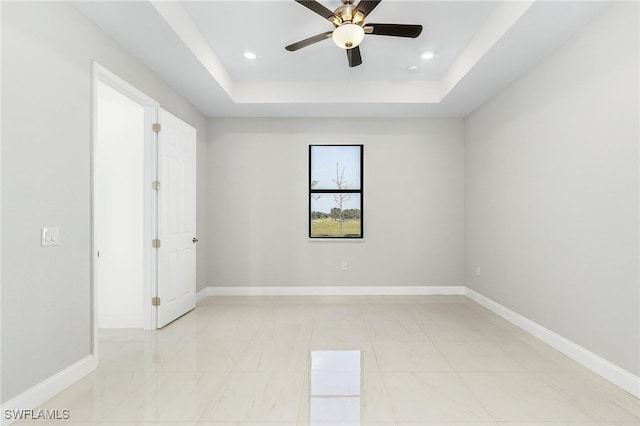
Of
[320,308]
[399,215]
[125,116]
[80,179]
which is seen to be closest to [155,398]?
[80,179]

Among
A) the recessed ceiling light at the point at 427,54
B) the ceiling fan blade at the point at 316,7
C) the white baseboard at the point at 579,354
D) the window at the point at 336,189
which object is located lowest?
the white baseboard at the point at 579,354

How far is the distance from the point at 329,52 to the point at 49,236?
3027 millimetres

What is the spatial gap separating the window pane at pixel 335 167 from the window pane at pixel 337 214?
0.17 m

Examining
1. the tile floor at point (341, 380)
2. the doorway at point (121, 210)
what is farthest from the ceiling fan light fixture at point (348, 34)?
the tile floor at point (341, 380)

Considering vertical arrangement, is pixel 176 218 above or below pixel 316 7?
below

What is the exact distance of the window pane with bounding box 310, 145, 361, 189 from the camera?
5.13 m

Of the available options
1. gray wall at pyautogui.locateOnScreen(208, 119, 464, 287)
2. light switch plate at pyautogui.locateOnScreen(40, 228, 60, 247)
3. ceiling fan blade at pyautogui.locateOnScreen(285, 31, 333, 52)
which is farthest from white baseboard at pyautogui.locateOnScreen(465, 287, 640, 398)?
light switch plate at pyautogui.locateOnScreen(40, 228, 60, 247)

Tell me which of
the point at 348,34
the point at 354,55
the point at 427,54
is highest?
the point at 427,54

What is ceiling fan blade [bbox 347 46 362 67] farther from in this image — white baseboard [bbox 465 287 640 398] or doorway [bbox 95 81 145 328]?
white baseboard [bbox 465 287 640 398]

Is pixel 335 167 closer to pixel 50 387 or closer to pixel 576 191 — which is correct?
pixel 576 191

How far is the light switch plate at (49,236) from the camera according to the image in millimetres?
2113

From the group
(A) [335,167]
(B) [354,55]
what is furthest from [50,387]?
(A) [335,167]

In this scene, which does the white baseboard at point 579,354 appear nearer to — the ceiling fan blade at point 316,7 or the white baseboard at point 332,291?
the white baseboard at point 332,291

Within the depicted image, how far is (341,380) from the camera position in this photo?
239cm
